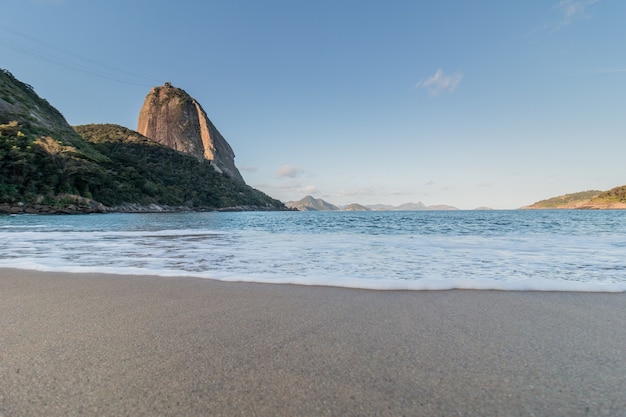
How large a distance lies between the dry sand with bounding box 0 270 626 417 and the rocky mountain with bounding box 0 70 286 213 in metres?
49.9

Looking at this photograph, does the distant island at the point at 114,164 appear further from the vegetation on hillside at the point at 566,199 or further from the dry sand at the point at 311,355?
the dry sand at the point at 311,355

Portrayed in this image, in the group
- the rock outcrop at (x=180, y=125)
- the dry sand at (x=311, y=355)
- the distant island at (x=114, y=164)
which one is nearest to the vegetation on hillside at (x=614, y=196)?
the distant island at (x=114, y=164)

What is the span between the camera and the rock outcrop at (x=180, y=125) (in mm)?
144875

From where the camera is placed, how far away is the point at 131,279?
4.14 metres

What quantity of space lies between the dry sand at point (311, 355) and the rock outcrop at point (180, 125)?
141350 millimetres

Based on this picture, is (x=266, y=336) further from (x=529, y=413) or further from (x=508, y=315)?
(x=508, y=315)

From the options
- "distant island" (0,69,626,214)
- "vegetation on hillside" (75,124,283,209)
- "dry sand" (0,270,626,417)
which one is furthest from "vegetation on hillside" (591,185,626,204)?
"dry sand" (0,270,626,417)

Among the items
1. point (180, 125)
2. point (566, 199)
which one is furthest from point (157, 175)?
point (566, 199)

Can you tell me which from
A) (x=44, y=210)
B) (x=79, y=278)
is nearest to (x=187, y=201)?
(x=44, y=210)

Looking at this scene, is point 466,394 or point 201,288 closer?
point 466,394

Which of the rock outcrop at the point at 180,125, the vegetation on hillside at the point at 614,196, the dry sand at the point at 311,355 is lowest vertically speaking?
the dry sand at the point at 311,355

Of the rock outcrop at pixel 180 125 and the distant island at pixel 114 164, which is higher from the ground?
the rock outcrop at pixel 180 125

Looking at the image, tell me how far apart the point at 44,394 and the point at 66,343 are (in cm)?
70

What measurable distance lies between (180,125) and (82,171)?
100412 millimetres
